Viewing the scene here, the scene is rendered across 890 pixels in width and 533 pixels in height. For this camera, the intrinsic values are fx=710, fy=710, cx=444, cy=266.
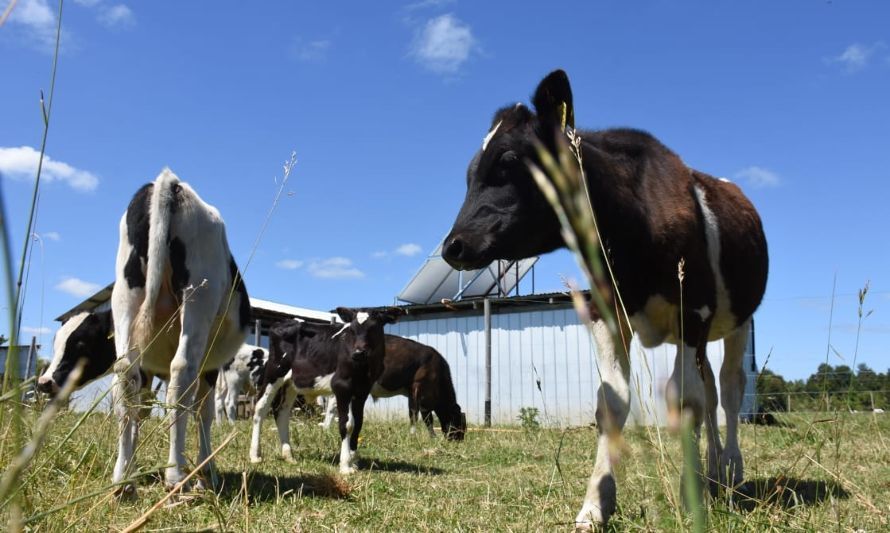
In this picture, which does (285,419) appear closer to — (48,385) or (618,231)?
(48,385)

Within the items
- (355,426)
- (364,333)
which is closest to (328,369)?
(364,333)

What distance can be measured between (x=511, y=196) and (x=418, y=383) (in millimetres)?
11901

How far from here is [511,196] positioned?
3850 mm

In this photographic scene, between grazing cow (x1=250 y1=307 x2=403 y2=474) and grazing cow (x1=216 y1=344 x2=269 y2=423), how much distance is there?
8.14 metres

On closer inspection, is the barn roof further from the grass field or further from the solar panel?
the grass field

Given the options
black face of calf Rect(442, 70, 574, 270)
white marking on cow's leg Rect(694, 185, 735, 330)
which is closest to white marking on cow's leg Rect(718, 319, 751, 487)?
white marking on cow's leg Rect(694, 185, 735, 330)

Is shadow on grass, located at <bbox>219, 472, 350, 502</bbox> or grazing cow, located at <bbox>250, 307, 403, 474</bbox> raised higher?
grazing cow, located at <bbox>250, 307, 403, 474</bbox>

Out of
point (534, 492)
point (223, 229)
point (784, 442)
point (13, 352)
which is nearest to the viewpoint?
point (13, 352)

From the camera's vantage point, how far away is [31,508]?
232cm

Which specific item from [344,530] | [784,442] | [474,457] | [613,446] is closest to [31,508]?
[344,530]

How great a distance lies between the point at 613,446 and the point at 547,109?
136 inches

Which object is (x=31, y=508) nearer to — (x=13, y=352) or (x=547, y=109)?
(x=13, y=352)

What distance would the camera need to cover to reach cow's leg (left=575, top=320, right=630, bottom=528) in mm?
3182

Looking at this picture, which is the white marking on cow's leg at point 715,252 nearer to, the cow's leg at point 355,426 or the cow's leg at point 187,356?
the cow's leg at point 187,356
